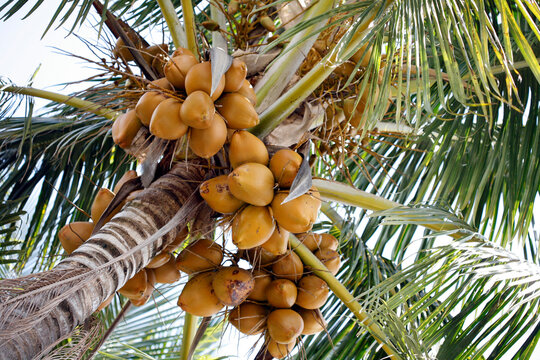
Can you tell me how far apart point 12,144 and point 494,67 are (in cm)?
215

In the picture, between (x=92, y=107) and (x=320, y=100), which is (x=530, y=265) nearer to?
(x=320, y=100)

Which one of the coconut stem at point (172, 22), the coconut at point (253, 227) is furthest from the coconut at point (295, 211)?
the coconut stem at point (172, 22)

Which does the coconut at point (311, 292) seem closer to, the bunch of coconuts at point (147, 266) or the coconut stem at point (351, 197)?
the coconut stem at point (351, 197)

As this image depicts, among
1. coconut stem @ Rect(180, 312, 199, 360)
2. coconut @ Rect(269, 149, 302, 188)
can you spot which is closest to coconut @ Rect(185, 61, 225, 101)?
coconut @ Rect(269, 149, 302, 188)

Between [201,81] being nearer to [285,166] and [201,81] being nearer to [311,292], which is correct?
[285,166]

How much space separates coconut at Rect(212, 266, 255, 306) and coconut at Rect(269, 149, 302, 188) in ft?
1.03

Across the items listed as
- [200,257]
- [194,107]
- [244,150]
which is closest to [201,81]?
[194,107]

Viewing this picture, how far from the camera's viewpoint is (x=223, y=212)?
1.36 metres

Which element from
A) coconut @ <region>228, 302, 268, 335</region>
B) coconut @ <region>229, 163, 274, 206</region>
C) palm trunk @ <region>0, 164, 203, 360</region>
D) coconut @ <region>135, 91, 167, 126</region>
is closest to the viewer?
palm trunk @ <region>0, 164, 203, 360</region>

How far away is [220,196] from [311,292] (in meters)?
0.48

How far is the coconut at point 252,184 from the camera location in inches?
49.7

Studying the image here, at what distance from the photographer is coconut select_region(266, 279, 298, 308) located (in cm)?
157

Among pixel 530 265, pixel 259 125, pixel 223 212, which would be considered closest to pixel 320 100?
pixel 259 125

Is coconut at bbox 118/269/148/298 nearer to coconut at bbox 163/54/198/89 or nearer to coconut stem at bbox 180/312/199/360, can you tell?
coconut stem at bbox 180/312/199/360
